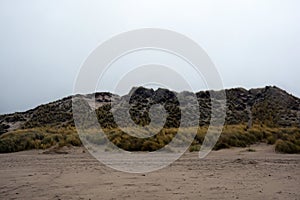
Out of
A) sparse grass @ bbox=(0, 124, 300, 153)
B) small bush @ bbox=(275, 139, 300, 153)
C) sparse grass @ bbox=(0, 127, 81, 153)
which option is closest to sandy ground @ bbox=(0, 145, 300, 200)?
small bush @ bbox=(275, 139, 300, 153)

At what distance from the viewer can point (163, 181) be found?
28.9ft

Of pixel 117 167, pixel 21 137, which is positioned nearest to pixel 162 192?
pixel 117 167

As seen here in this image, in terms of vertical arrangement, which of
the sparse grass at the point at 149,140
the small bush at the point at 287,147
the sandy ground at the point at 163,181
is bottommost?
the sandy ground at the point at 163,181

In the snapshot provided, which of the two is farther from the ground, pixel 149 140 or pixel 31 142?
pixel 31 142

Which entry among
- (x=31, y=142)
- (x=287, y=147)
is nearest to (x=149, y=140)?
(x=31, y=142)

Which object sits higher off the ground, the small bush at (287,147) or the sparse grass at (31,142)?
the sparse grass at (31,142)

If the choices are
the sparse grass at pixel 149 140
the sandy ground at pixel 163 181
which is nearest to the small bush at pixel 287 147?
the sparse grass at pixel 149 140

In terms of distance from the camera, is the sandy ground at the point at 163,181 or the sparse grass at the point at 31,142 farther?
the sparse grass at the point at 31,142

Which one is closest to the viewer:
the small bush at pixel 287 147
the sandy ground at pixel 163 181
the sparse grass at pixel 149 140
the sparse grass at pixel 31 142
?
the sandy ground at pixel 163 181

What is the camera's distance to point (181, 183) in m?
8.46

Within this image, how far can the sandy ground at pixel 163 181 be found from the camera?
730 cm

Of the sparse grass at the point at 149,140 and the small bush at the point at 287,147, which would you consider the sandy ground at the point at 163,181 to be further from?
the sparse grass at the point at 149,140

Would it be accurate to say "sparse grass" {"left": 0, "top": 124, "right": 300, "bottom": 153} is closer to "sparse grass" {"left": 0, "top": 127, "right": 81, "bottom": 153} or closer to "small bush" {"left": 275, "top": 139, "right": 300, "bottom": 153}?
"sparse grass" {"left": 0, "top": 127, "right": 81, "bottom": 153}

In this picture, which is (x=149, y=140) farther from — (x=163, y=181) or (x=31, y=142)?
(x=163, y=181)
